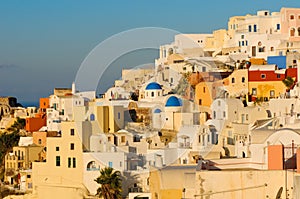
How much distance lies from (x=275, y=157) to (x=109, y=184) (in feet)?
29.5

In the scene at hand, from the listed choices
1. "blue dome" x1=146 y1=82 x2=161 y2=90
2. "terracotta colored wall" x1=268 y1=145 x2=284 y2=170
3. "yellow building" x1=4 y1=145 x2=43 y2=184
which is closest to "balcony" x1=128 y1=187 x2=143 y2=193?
"yellow building" x1=4 y1=145 x2=43 y2=184

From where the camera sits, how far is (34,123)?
104ft

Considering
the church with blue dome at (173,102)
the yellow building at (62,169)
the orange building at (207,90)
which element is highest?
the orange building at (207,90)

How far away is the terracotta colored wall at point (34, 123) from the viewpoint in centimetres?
3138

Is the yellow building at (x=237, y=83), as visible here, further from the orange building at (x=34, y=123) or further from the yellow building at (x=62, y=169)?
the orange building at (x=34, y=123)

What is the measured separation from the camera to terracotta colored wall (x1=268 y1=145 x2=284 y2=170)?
1327 cm

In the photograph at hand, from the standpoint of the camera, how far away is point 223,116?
24.3 meters

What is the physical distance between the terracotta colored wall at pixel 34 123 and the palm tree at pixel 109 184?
10.00 meters

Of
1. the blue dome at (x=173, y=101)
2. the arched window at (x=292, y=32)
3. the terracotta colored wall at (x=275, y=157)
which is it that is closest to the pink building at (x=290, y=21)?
the arched window at (x=292, y=32)

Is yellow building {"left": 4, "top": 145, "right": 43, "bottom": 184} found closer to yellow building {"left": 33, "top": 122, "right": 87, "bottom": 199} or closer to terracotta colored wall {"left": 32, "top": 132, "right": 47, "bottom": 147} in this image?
terracotta colored wall {"left": 32, "top": 132, "right": 47, "bottom": 147}

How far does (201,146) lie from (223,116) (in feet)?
8.15

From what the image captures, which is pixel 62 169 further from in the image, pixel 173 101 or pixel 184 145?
pixel 173 101

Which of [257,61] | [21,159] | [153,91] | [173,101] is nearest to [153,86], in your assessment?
[153,91]

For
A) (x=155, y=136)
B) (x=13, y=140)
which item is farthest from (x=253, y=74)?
(x=13, y=140)
